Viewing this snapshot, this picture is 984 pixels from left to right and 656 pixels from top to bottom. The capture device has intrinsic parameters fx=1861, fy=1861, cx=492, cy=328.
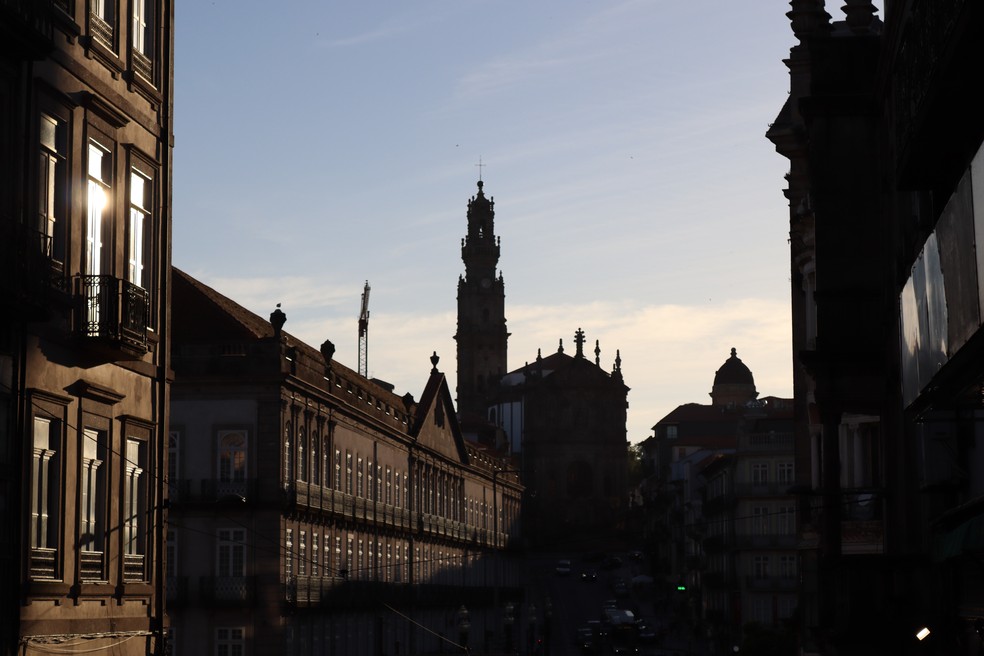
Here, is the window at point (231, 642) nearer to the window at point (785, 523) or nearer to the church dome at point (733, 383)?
the window at point (785, 523)

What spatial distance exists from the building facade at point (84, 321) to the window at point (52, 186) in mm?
27

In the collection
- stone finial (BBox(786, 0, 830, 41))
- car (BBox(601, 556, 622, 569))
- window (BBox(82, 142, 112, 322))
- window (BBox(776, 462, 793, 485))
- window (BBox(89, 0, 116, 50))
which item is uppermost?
stone finial (BBox(786, 0, 830, 41))

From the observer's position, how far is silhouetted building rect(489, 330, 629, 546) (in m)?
183

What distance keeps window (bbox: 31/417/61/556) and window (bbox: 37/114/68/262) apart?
79.1 inches

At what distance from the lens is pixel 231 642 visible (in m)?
60.0

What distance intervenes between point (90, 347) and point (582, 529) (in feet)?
524

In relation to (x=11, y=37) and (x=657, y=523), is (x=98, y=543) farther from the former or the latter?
(x=657, y=523)

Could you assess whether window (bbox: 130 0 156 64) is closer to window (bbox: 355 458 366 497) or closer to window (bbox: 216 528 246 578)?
window (bbox: 216 528 246 578)

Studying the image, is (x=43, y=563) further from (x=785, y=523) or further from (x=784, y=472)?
(x=785, y=523)

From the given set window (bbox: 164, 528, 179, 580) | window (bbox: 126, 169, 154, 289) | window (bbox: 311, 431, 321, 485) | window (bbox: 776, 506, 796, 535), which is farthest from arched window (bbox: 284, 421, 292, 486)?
window (bbox: 776, 506, 796, 535)

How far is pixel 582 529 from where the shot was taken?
591 feet

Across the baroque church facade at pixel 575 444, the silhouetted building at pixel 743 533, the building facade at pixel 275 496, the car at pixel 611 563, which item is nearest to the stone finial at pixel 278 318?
the building facade at pixel 275 496

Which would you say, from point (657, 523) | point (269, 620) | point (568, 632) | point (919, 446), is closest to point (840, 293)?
point (919, 446)

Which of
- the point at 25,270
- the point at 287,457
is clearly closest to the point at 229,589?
the point at 287,457
